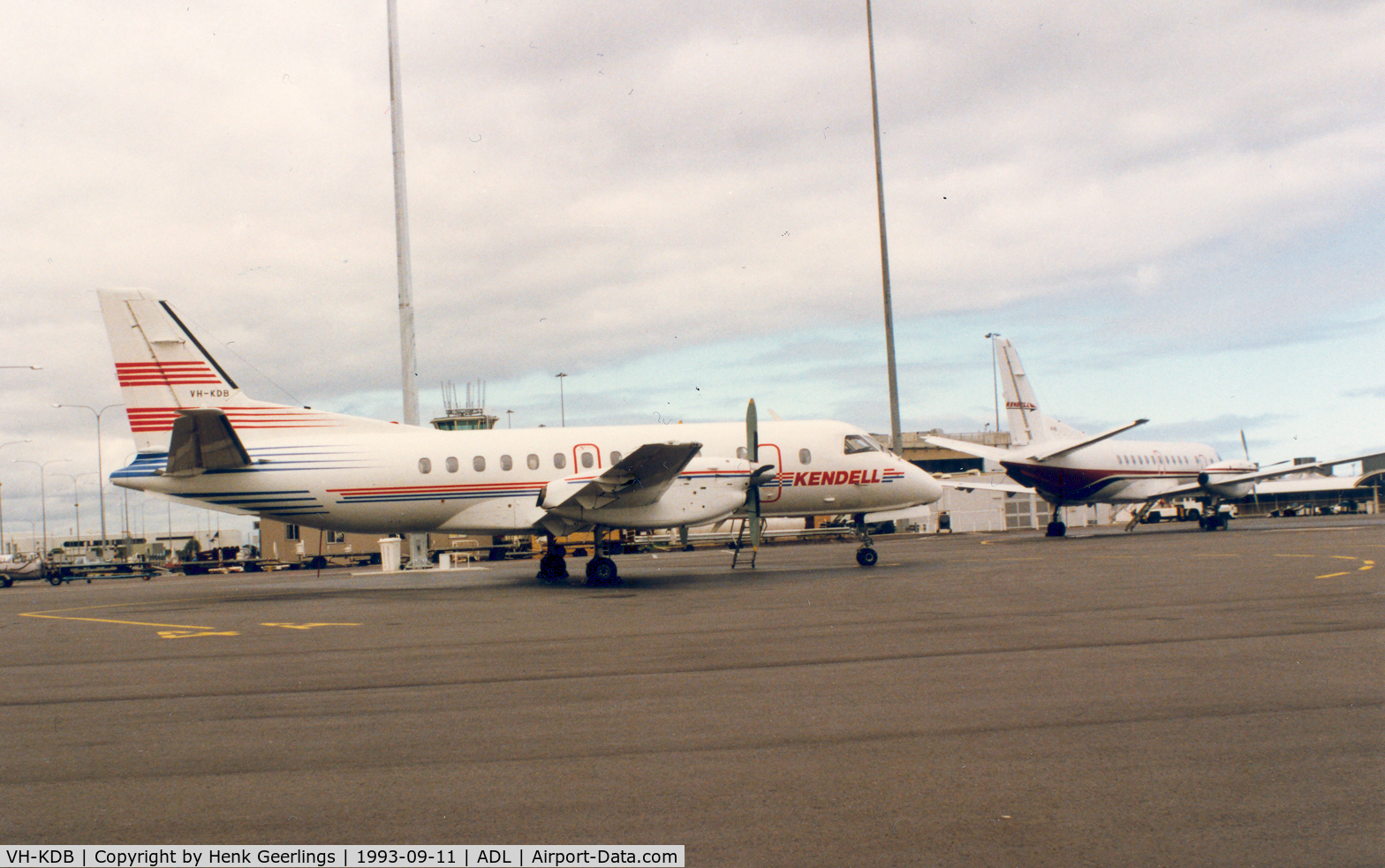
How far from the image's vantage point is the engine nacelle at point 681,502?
859 inches

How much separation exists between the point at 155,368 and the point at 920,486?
63.4ft

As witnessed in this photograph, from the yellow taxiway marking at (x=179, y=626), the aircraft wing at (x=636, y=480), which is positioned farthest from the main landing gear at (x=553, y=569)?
the yellow taxiway marking at (x=179, y=626)

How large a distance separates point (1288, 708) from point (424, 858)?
257 inches

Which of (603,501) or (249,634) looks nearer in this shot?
(249,634)

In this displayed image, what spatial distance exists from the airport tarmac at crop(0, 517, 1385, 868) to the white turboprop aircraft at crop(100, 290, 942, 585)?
19.7 feet

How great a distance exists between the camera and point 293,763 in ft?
21.0

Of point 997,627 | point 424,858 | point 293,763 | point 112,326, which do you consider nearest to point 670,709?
point 293,763

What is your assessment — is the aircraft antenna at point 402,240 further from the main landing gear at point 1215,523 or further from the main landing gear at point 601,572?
the main landing gear at point 1215,523

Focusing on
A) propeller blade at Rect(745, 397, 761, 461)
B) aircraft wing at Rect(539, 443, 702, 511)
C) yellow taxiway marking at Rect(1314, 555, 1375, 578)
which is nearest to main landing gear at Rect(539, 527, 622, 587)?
aircraft wing at Rect(539, 443, 702, 511)

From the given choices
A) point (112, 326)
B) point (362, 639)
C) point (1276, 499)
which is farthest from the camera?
point (1276, 499)

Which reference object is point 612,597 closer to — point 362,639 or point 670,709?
point 362,639

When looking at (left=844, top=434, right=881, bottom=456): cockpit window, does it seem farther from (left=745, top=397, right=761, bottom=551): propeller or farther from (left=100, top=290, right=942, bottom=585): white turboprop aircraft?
(left=745, top=397, right=761, bottom=551): propeller

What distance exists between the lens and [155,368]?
20.9m

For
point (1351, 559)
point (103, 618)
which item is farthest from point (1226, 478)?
point (103, 618)
